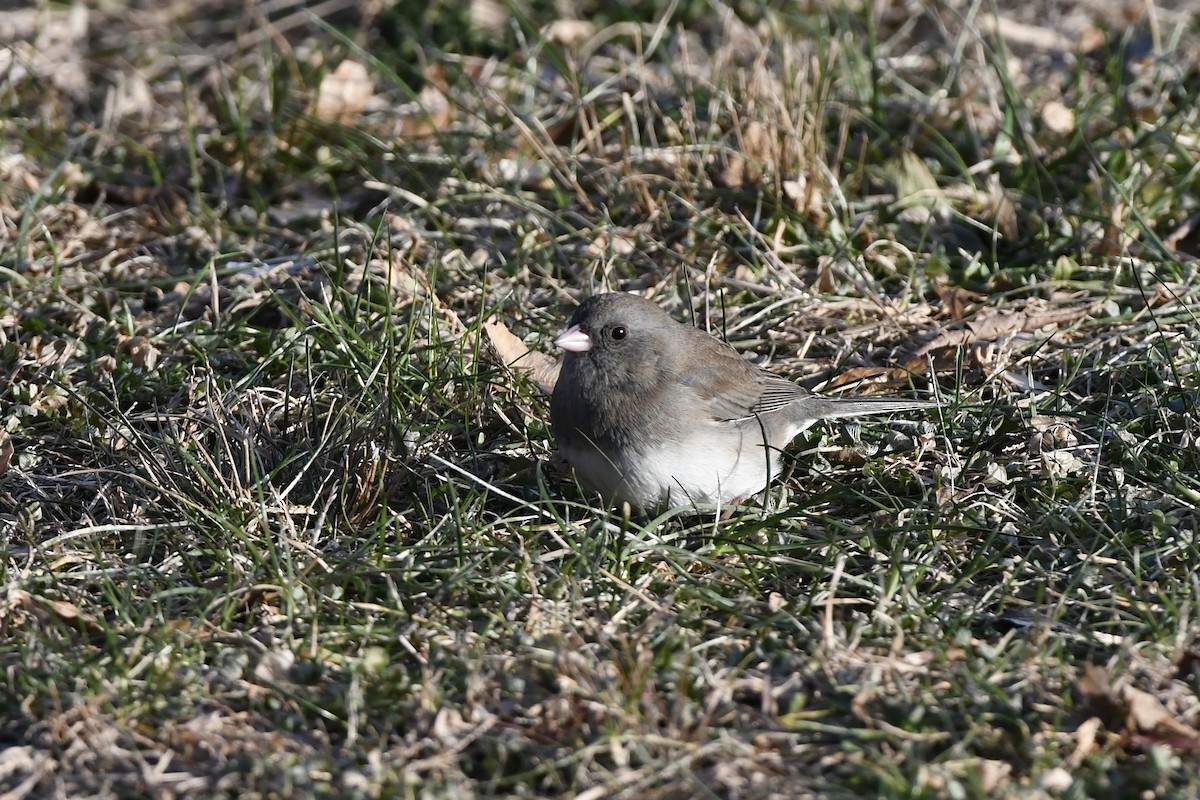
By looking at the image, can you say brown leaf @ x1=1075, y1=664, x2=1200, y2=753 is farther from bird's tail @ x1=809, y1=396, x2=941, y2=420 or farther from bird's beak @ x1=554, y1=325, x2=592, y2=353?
bird's beak @ x1=554, y1=325, x2=592, y2=353

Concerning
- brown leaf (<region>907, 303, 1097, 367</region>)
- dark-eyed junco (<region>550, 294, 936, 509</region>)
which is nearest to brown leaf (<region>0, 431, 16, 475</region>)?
dark-eyed junco (<region>550, 294, 936, 509</region>)

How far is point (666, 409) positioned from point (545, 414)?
0.55 m

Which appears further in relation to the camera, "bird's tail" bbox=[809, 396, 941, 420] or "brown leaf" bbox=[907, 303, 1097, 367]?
"brown leaf" bbox=[907, 303, 1097, 367]

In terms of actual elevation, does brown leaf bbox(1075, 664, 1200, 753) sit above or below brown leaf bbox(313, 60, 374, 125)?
below

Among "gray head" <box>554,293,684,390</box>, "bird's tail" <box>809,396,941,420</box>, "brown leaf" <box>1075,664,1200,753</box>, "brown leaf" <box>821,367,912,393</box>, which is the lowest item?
"brown leaf" <box>821,367,912,393</box>

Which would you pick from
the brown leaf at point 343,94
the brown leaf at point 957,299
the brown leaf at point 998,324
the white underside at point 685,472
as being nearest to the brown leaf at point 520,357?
the white underside at point 685,472

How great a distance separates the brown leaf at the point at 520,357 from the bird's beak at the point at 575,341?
0.37 metres

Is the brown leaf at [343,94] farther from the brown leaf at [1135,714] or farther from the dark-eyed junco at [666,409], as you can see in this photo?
the brown leaf at [1135,714]

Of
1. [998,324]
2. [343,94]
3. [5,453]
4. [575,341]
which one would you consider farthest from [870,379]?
[343,94]

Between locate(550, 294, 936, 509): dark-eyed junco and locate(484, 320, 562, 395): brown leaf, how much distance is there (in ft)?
1.26

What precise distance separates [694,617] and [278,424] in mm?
1331

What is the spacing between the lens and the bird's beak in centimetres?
342

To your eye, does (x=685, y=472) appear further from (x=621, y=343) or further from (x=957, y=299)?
(x=957, y=299)

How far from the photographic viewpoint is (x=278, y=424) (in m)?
3.62
